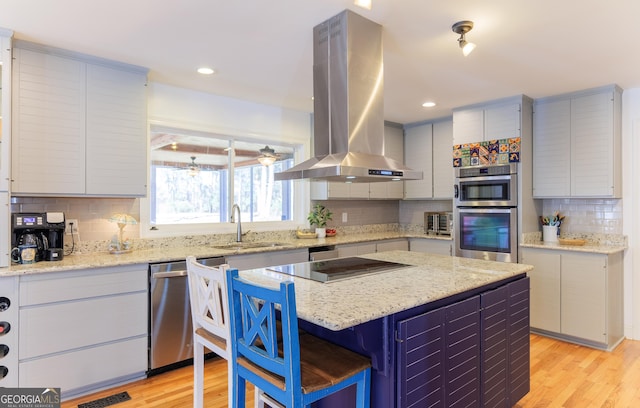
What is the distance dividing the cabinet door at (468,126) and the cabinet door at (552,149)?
543mm

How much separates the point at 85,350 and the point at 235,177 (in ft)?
6.90

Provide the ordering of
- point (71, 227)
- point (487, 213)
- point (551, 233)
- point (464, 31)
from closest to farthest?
point (464, 31)
point (71, 227)
point (551, 233)
point (487, 213)

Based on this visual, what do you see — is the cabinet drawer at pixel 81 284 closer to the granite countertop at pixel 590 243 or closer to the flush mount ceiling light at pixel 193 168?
the flush mount ceiling light at pixel 193 168

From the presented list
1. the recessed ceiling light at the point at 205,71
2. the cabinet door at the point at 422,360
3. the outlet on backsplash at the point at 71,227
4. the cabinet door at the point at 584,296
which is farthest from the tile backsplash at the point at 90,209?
the cabinet door at the point at 584,296

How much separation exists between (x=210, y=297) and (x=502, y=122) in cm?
357

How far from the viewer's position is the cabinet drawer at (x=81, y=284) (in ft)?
7.80

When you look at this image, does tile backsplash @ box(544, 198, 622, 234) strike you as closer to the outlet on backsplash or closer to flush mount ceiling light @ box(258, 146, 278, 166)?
flush mount ceiling light @ box(258, 146, 278, 166)

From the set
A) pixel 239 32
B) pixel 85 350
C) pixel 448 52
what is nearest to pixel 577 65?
pixel 448 52

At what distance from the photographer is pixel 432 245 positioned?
4.69 metres

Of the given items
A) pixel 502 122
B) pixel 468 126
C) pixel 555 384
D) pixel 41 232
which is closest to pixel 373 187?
pixel 468 126

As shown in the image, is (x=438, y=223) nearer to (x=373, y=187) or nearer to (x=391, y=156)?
(x=373, y=187)

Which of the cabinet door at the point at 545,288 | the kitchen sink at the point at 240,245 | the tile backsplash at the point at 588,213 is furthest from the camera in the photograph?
the tile backsplash at the point at 588,213

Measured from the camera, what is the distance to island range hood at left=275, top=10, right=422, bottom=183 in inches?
87.0

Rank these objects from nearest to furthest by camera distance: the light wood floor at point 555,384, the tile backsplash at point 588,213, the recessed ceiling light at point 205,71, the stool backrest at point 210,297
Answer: the stool backrest at point 210,297 → the light wood floor at point 555,384 → the recessed ceiling light at point 205,71 → the tile backsplash at point 588,213
